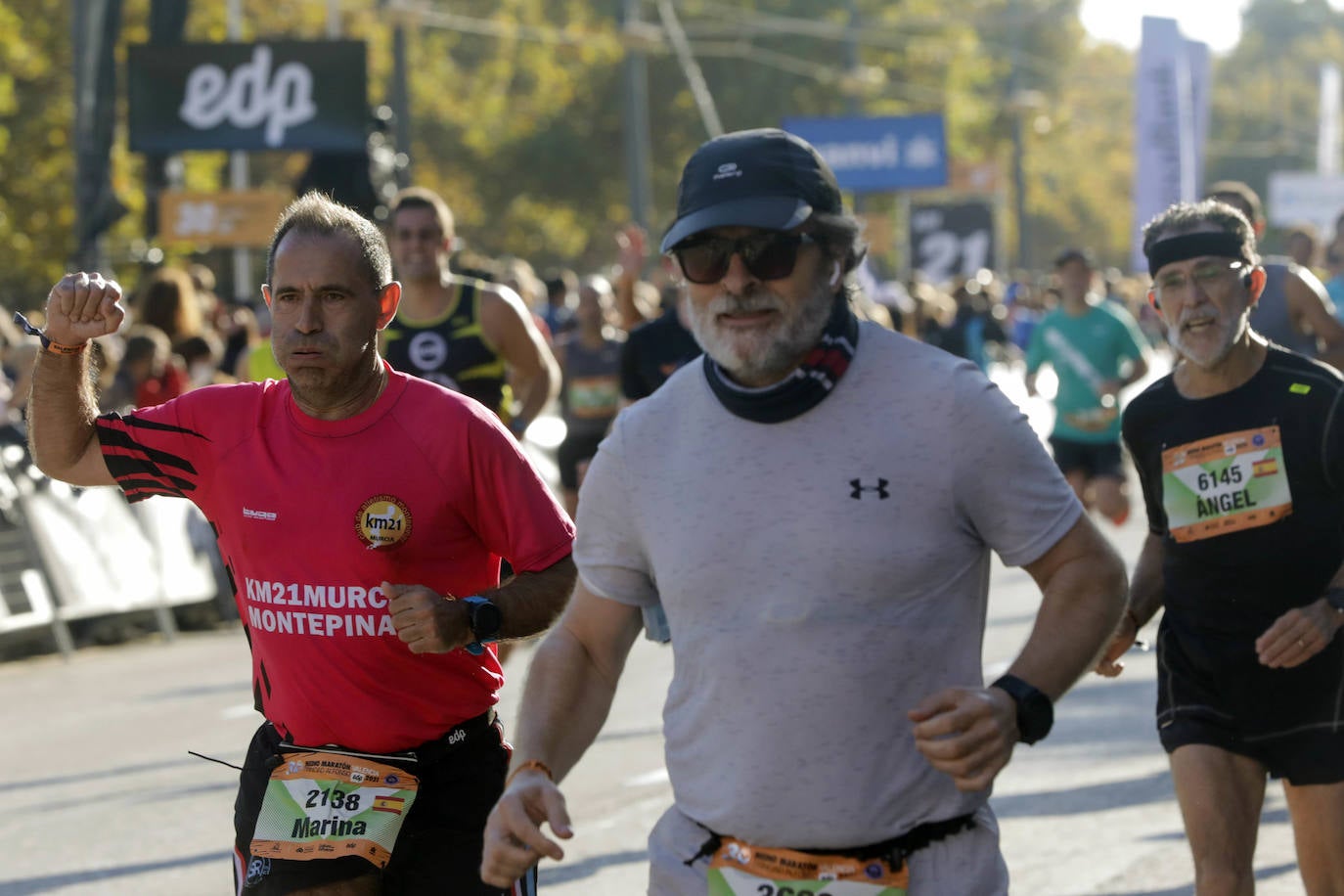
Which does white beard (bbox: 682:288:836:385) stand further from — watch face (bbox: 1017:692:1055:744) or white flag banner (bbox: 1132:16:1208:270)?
white flag banner (bbox: 1132:16:1208:270)

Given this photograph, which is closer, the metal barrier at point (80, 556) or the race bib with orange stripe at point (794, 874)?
the race bib with orange stripe at point (794, 874)

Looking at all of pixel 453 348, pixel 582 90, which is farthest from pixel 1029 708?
pixel 582 90

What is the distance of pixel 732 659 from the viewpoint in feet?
11.0

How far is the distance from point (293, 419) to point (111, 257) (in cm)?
2999

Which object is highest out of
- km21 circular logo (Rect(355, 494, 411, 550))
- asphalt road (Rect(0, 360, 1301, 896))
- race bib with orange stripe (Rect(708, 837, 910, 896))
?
km21 circular logo (Rect(355, 494, 411, 550))

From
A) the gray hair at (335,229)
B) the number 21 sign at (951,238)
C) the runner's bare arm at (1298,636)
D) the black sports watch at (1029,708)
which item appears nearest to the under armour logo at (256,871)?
the gray hair at (335,229)

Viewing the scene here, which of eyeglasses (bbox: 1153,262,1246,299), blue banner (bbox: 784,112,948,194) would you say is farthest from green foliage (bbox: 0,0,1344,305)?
eyeglasses (bbox: 1153,262,1246,299)

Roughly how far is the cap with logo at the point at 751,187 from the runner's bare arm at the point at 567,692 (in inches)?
25.6

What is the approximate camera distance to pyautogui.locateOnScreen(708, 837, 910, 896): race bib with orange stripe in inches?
131

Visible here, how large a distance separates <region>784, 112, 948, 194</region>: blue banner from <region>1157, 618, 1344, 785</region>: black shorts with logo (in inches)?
1216

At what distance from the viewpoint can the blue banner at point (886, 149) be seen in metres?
35.9

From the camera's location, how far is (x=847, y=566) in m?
3.26

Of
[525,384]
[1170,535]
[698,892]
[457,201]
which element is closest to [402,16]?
[525,384]

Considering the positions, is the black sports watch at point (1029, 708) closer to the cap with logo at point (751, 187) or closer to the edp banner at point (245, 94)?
the cap with logo at point (751, 187)
